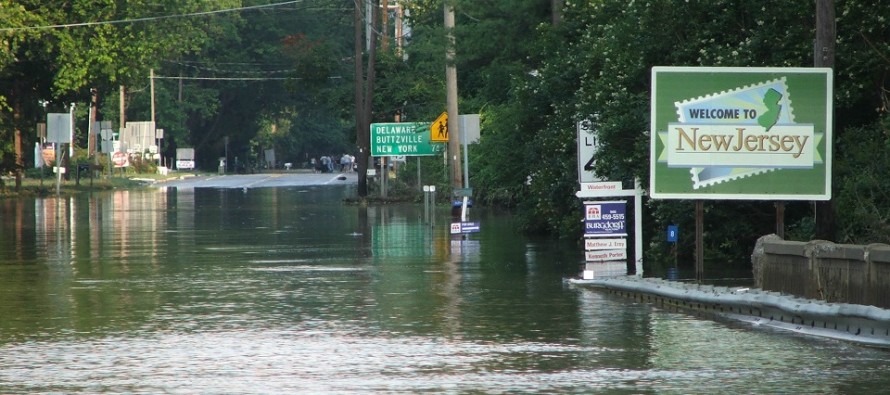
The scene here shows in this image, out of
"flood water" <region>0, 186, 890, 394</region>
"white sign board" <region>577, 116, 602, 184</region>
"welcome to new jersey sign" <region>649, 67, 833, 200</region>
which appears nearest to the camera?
"flood water" <region>0, 186, 890, 394</region>

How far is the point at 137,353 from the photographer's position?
520 inches

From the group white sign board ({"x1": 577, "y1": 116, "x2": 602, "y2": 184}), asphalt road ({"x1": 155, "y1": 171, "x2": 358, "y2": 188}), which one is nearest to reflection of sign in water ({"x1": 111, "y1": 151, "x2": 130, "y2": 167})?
asphalt road ({"x1": 155, "y1": 171, "x2": 358, "y2": 188})

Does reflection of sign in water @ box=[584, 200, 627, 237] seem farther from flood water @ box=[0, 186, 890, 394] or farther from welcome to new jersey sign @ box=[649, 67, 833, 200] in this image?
welcome to new jersey sign @ box=[649, 67, 833, 200]

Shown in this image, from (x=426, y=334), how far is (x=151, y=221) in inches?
→ 998

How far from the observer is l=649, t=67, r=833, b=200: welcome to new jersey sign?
19000 mm

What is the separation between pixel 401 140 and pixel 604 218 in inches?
1280

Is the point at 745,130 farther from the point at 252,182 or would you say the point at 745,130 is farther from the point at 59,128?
the point at 252,182

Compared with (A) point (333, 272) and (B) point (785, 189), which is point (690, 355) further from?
(A) point (333, 272)

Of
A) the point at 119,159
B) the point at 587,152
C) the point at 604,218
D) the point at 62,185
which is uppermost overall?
the point at 119,159

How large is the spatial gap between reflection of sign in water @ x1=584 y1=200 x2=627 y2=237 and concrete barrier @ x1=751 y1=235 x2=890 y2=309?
12.4 ft

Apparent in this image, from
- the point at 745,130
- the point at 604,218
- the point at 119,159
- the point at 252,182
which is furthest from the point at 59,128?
the point at 745,130

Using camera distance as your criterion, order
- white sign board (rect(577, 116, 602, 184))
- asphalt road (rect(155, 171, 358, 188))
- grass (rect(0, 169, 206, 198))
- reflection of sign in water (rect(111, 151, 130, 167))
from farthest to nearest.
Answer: reflection of sign in water (rect(111, 151, 130, 167))
asphalt road (rect(155, 171, 358, 188))
grass (rect(0, 169, 206, 198))
white sign board (rect(577, 116, 602, 184))

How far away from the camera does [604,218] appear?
72.4 feet

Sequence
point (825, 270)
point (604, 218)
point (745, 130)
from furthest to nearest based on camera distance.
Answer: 1. point (604, 218)
2. point (745, 130)
3. point (825, 270)
